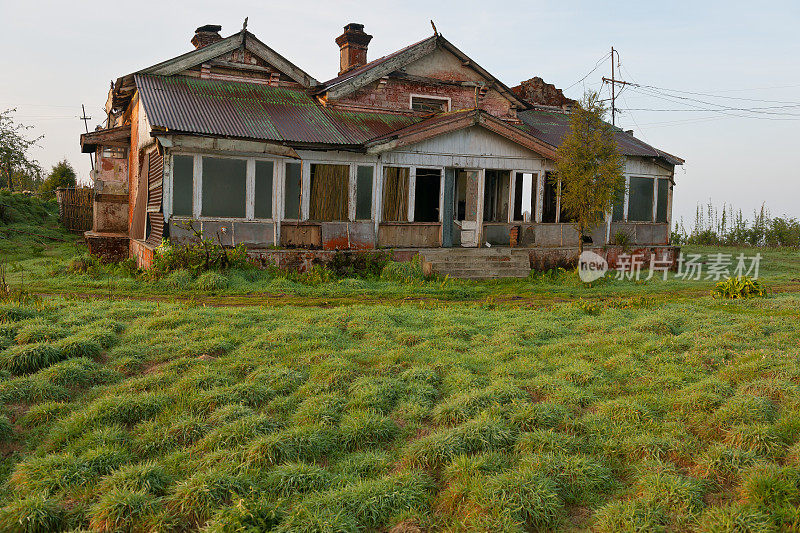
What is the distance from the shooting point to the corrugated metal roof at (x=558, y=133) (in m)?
21.5

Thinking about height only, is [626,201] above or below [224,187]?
above

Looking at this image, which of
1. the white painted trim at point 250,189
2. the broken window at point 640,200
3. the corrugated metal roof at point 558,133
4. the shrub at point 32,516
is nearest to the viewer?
the shrub at point 32,516

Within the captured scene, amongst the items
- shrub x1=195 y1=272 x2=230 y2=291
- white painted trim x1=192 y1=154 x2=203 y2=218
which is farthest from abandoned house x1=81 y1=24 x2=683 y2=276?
shrub x1=195 y1=272 x2=230 y2=291

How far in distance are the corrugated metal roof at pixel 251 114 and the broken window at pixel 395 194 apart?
50.3 inches

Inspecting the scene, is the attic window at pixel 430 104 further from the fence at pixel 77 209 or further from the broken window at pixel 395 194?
the fence at pixel 77 209

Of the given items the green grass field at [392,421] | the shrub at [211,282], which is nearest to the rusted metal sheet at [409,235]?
the shrub at [211,282]

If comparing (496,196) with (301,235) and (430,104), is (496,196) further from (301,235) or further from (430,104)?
(301,235)

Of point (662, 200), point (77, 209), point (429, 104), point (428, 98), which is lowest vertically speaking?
point (77, 209)

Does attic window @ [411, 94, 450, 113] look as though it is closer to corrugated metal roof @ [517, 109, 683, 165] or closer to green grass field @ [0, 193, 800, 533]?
corrugated metal roof @ [517, 109, 683, 165]

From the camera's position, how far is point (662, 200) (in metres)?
22.5

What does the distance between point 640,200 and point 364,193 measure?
34.3ft

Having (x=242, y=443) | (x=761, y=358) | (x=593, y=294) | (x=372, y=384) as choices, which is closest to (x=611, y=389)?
(x=761, y=358)

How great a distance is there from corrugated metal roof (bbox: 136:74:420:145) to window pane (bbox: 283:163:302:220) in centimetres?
92

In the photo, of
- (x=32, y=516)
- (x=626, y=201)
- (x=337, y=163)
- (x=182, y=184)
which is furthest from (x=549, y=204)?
(x=32, y=516)
